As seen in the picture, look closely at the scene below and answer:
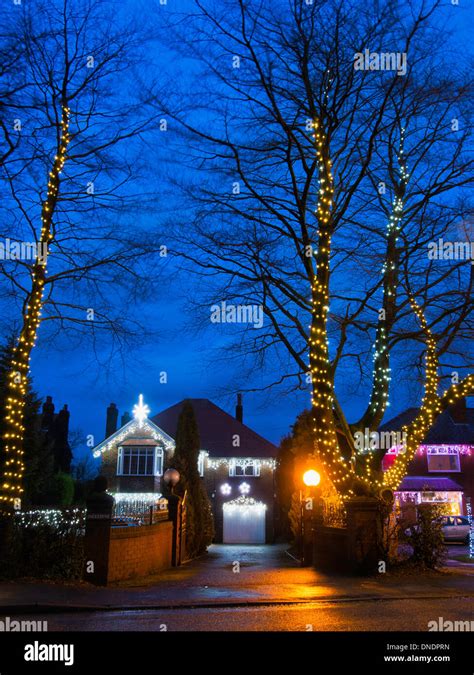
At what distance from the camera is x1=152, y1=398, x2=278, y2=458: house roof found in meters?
40.0

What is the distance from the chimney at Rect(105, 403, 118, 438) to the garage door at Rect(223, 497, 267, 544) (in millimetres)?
9696

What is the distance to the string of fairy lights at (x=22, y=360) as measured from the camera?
13547 millimetres

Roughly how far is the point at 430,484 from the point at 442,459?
2575 millimetres

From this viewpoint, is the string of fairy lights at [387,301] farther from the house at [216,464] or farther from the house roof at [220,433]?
the house roof at [220,433]

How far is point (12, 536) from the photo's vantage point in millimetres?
12820

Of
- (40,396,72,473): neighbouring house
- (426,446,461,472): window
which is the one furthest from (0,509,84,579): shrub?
(40,396,72,473): neighbouring house

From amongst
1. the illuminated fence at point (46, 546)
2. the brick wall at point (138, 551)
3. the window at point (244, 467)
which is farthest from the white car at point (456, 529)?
the illuminated fence at point (46, 546)

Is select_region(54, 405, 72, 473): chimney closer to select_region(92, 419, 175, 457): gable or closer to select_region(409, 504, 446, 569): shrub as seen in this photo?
select_region(92, 419, 175, 457): gable

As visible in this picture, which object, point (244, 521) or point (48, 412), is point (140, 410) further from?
point (48, 412)

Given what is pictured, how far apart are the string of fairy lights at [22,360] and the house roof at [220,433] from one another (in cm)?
2527

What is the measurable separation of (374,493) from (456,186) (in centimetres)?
860

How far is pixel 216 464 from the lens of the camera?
39.7m

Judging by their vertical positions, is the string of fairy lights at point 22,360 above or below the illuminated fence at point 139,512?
above
